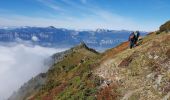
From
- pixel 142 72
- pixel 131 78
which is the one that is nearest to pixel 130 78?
pixel 131 78

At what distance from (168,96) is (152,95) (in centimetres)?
208

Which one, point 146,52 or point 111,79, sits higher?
point 146,52

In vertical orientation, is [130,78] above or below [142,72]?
below

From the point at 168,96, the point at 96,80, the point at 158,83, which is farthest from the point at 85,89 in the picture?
the point at 168,96

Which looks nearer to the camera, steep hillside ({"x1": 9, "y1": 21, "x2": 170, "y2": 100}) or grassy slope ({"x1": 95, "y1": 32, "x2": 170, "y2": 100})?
grassy slope ({"x1": 95, "y1": 32, "x2": 170, "y2": 100})

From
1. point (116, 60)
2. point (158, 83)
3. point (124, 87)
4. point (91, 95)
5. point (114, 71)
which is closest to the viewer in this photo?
point (158, 83)

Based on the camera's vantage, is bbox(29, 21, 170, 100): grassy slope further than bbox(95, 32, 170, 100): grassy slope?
Yes

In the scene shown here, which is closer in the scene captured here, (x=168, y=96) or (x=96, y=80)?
(x=168, y=96)

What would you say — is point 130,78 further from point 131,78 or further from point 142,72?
point 142,72

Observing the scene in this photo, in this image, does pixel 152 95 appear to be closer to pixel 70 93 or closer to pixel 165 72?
pixel 165 72

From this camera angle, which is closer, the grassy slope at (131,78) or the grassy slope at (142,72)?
the grassy slope at (142,72)

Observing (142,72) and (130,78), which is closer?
(130,78)

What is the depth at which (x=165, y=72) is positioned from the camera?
36.1m

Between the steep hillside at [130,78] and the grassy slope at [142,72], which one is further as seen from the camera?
the steep hillside at [130,78]
